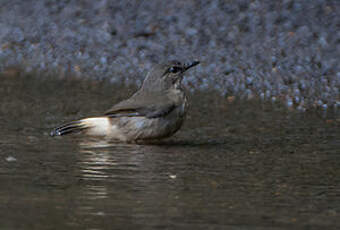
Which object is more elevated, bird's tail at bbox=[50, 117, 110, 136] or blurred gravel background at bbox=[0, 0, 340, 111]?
blurred gravel background at bbox=[0, 0, 340, 111]

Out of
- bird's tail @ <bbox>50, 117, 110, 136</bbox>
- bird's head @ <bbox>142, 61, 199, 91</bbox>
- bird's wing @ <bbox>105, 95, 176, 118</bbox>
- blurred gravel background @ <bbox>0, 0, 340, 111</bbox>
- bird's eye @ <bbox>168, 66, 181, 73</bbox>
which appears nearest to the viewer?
bird's wing @ <bbox>105, 95, 176, 118</bbox>

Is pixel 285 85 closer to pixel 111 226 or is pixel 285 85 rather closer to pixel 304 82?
pixel 304 82

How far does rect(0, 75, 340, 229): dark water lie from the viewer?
3768mm

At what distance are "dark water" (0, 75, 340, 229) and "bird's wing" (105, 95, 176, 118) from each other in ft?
0.92

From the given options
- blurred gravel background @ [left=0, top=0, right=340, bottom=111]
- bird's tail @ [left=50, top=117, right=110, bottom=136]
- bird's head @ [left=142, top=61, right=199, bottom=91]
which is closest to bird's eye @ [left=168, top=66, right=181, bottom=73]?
bird's head @ [left=142, top=61, right=199, bottom=91]

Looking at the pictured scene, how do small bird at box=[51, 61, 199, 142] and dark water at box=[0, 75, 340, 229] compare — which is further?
small bird at box=[51, 61, 199, 142]

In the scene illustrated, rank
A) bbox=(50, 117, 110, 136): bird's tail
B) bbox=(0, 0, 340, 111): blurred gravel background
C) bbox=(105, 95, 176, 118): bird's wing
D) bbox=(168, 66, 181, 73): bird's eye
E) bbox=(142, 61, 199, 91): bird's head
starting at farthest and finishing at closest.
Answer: bbox=(0, 0, 340, 111): blurred gravel background
bbox=(168, 66, 181, 73): bird's eye
bbox=(142, 61, 199, 91): bird's head
bbox=(50, 117, 110, 136): bird's tail
bbox=(105, 95, 176, 118): bird's wing

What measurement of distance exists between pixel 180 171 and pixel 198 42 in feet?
20.3

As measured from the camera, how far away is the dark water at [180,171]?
3.77m

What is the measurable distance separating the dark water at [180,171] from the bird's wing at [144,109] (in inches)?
11.0

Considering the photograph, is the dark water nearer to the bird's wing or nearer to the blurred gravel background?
the bird's wing

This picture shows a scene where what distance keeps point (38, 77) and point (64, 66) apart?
81 cm

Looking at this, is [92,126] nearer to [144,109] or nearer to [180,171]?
[144,109]

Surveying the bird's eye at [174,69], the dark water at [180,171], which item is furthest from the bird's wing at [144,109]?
the bird's eye at [174,69]
